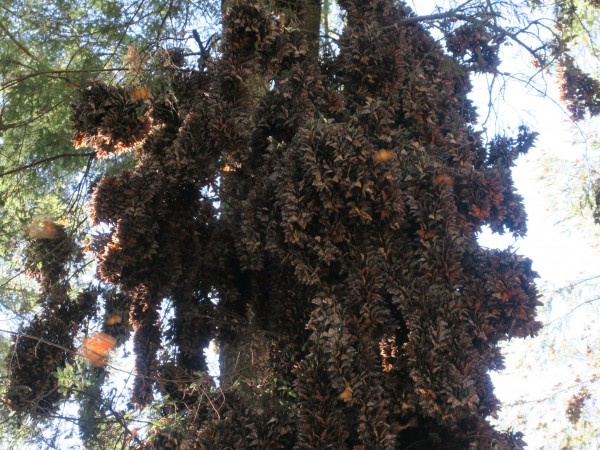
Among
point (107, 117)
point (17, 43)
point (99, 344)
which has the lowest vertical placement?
point (99, 344)

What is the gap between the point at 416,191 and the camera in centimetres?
421

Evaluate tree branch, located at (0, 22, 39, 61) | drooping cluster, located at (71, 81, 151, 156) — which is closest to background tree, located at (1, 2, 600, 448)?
drooping cluster, located at (71, 81, 151, 156)

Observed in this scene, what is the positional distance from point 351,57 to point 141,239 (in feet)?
5.93

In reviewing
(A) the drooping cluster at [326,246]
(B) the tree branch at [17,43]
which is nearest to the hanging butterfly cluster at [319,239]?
(A) the drooping cluster at [326,246]

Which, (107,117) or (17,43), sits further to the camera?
(17,43)

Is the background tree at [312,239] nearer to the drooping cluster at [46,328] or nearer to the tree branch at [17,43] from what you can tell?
the drooping cluster at [46,328]

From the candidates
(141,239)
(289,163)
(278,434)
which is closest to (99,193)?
(141,239)

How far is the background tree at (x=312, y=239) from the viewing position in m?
3.73

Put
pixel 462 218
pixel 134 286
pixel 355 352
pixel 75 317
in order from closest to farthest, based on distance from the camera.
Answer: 1. pixel 355 352
2. pixel 462 218
3. pixel 134 286
4. pixel 75 317

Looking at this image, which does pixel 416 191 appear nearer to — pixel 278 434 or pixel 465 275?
pixel 465 275

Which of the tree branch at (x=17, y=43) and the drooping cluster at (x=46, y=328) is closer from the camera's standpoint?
the drooping cluster at (x=46, y=328)

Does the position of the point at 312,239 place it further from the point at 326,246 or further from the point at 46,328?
the point at 46,328

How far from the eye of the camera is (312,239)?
4023 mm

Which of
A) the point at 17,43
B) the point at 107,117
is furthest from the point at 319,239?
the point at 17,43
